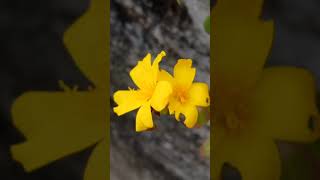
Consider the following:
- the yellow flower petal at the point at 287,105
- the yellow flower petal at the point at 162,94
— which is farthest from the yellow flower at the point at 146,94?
the yellow flower petal at the point at 287,105

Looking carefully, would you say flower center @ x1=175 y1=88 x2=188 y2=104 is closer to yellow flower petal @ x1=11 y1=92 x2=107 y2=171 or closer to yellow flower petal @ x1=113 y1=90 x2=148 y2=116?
yellow flower petal @ x1=113 y1=90 x2=148 y2=116

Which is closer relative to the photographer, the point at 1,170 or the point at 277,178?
the point at 277,178

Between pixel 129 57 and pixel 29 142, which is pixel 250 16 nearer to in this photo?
pixel 129 57

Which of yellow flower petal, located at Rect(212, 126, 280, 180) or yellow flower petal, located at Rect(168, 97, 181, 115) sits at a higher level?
yellow flower petal, located at Rect(168, 97, 181, 115)

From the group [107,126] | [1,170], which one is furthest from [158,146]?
[1,170]

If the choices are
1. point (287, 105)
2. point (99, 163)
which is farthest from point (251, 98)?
point (99, 163)

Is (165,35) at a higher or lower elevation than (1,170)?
higher

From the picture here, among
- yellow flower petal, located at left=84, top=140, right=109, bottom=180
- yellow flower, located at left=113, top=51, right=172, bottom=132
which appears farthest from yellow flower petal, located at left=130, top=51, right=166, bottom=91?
yellow flower petal, located at left=84, top=140, right=109, bottom=180
